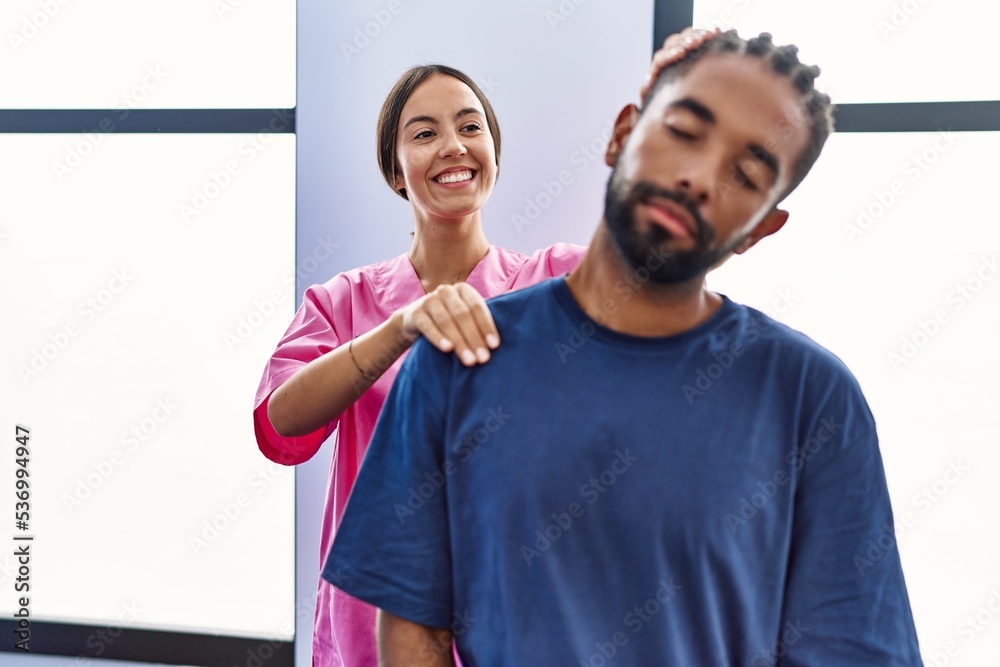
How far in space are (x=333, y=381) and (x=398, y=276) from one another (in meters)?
0.31

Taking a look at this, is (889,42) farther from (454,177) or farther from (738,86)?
(738,86)

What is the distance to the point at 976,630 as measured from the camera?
5.86 ft

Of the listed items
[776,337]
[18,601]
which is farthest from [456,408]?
[18,601]

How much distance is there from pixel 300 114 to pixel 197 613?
1369 millimetres

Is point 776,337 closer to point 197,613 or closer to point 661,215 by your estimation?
point 661,215

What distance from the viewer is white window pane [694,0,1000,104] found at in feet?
5.55
